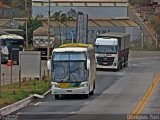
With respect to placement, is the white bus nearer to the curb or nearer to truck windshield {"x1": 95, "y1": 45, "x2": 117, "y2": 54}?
the curb

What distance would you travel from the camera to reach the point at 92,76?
4050cm

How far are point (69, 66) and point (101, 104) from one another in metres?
4.41

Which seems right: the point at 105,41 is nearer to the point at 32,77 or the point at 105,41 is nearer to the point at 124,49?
the point at 124,49

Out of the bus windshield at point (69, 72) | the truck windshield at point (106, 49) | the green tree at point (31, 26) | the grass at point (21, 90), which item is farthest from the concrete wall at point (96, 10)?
the bus windshield at point (69, 72)

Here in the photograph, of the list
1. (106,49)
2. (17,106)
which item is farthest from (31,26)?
(17,106)

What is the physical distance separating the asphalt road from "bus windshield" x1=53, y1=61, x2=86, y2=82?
1.13 metres

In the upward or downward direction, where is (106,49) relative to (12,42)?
downward

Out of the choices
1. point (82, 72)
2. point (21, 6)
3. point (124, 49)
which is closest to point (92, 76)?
point (82, 72)

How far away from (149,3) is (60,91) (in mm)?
107510

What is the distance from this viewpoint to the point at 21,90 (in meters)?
39.4

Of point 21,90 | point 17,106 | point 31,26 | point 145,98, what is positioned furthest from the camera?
point 31,26

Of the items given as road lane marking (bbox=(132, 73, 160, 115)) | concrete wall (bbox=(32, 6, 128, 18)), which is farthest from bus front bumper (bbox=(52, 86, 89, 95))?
concrete wall (bbox=(32, 6, 128, 18))

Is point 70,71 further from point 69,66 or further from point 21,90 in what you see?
point 21,90

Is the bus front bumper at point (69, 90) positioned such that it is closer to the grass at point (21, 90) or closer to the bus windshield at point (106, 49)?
the grass at point (21, 90)
